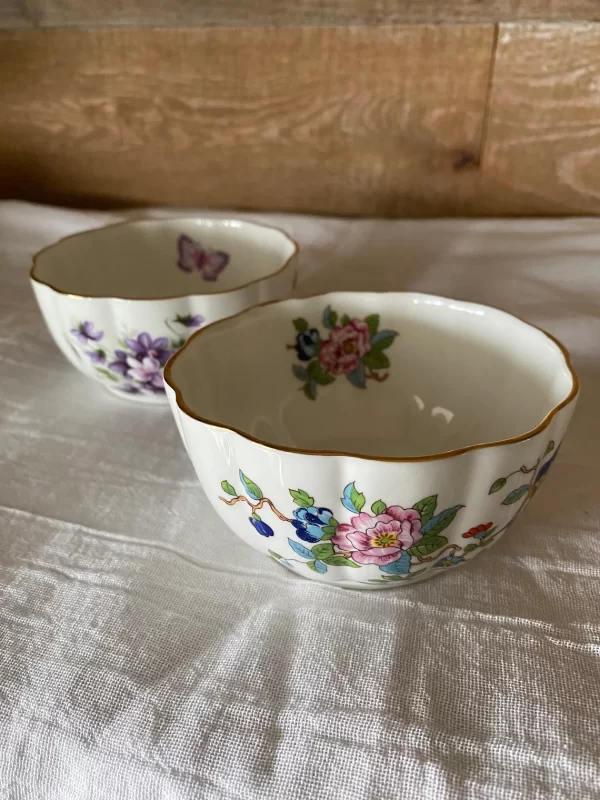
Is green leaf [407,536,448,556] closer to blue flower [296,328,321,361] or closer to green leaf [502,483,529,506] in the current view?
green leaf [502,483,529,506]

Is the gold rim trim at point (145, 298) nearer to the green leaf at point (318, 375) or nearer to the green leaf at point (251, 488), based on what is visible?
the green leaf at point (318, 375)

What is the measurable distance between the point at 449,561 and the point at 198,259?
0.42 m

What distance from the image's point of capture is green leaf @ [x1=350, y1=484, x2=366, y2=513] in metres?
0.29

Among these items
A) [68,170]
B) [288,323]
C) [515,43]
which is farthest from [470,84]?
[68,170]

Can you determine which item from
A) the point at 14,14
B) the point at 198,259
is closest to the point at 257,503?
the point at 198,259

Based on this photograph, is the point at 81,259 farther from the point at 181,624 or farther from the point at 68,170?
the point at 181,624

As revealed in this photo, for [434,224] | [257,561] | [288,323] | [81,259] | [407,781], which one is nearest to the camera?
[407,781]

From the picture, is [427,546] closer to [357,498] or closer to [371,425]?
[357,498]

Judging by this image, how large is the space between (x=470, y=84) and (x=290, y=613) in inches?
22.1

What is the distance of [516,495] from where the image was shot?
12.4 inches

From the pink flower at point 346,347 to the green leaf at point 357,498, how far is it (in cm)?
21

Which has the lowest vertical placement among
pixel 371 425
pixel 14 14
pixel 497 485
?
pixel 371 425

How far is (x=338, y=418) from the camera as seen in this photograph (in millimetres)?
508

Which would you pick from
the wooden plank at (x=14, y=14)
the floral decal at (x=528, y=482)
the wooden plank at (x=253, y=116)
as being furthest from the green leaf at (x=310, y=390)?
the wooden plank at (x=14, y=14)
